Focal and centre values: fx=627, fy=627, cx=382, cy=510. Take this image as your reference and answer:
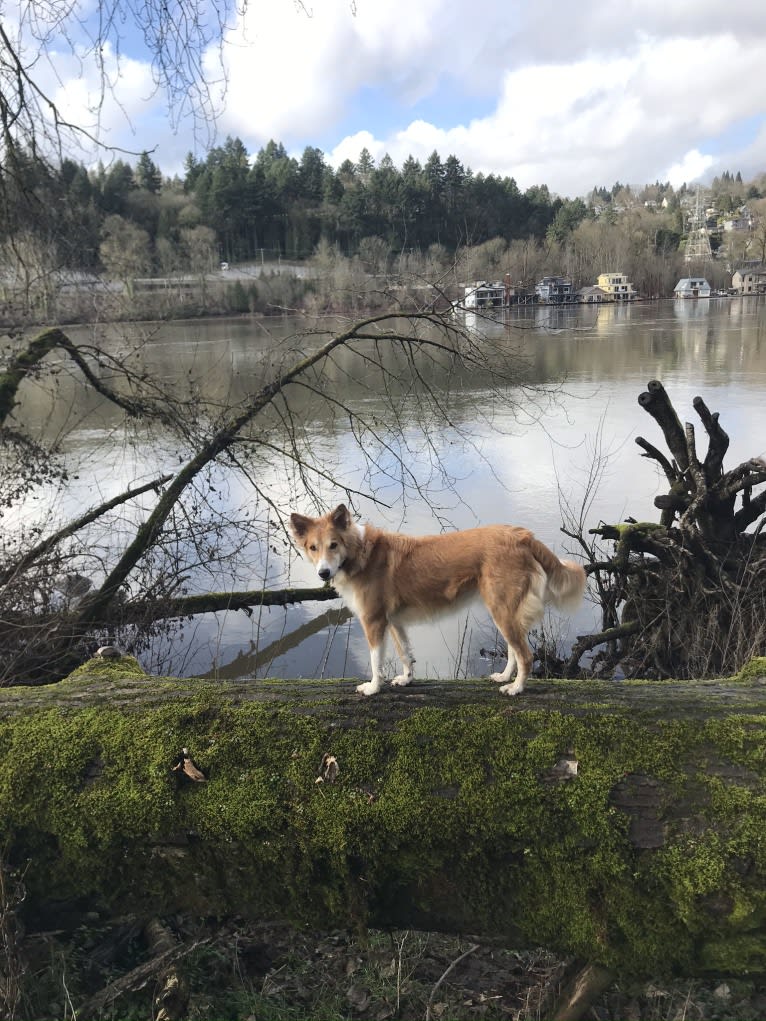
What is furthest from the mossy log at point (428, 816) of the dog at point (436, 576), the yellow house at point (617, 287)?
the yellow house at point (617, 287)

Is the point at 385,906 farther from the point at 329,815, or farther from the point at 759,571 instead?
the point at 759,571

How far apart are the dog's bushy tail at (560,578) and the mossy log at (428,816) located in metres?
0.71

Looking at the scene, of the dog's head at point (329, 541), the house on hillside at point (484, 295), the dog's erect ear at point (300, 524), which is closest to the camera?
the dog's head at point (329, 541)

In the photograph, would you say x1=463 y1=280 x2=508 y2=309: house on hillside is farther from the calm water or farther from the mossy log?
the mossy log

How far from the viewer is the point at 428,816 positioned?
9.29 ft

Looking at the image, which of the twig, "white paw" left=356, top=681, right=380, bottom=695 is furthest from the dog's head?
the twig

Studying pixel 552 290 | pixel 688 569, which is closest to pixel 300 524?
pixel 688 569

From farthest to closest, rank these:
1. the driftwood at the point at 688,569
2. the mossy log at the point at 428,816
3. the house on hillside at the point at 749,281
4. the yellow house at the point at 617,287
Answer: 1. the house on hillside at the point at 749,281
2. the yellow house at the point at 617,287
3. the driftwood at the point at 688,569
4. the mossy log at the point at 428,816

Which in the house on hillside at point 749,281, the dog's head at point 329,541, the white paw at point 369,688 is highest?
the house on hillside at point 749,281

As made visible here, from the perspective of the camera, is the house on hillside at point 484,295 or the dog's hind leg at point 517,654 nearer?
the dog's hind leg at point 517,654

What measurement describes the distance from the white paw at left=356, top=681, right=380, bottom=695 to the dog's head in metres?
0.74

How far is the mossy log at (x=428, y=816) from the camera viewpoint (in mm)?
2602

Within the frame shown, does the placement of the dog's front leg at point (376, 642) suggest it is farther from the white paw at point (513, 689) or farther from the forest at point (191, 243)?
the forest at point (191, 243)

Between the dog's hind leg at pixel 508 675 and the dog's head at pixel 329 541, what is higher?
the dog's head at pixel 329 541
